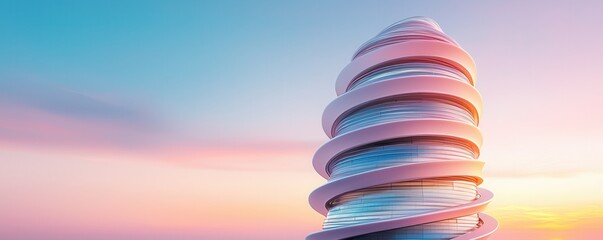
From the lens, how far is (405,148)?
1457 inches

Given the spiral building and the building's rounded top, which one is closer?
the spiral building

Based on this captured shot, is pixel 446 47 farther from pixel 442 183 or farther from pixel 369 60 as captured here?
pixel 442 183

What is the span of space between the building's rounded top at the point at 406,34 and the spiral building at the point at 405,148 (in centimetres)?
8

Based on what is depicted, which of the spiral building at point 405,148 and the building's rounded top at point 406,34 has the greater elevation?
the building's rounded top at point 406,34

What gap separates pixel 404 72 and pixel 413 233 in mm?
12748

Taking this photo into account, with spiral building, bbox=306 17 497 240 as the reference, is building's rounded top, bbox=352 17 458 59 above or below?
above

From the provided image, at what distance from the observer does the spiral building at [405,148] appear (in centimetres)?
3509

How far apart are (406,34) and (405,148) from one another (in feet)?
36.0

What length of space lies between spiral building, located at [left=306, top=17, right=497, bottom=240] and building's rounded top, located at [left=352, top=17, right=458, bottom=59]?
8cm

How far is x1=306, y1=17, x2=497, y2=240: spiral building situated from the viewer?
35.1 meters

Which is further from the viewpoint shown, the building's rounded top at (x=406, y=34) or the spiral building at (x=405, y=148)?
the building's rounded top at (x=406, y=34)

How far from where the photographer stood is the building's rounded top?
4312 cm

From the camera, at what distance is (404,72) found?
40.8m

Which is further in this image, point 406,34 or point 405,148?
point 406,34
